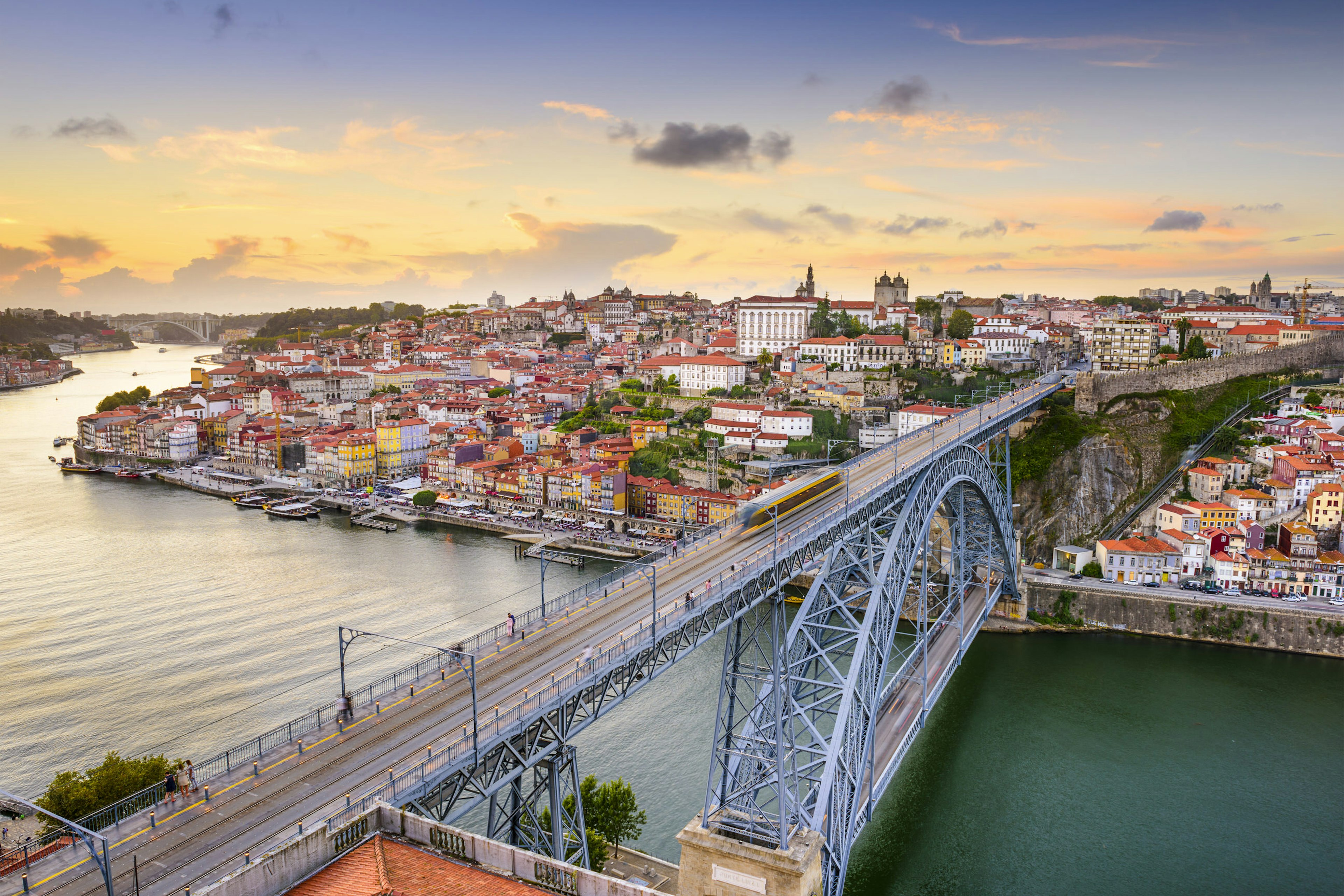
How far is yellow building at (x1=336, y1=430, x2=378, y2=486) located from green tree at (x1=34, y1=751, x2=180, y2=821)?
3357 cm

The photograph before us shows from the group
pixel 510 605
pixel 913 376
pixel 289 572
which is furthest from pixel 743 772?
pixel 913 376

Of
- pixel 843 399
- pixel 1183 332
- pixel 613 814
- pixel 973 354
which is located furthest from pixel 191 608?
pixel 1183 332

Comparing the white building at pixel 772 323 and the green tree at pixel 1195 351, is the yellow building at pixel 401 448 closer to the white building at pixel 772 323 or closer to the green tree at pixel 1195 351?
the white building at pixel 772 323

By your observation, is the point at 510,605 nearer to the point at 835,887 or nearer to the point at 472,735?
the point at 835,887

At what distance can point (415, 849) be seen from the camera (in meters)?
5.98

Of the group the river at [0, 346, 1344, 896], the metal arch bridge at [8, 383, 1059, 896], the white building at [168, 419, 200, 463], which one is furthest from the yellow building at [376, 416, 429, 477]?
the metal arch bridge at [8, 383, 1059, 896]

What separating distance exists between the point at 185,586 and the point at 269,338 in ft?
318

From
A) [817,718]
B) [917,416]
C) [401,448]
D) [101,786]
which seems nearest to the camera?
[101,786]

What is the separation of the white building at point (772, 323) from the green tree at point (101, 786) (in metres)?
47.2

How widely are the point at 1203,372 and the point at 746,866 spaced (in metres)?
34.9

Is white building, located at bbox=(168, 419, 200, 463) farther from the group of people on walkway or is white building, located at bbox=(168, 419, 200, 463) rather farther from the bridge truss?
the group of people on walkway

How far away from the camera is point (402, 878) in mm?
5512

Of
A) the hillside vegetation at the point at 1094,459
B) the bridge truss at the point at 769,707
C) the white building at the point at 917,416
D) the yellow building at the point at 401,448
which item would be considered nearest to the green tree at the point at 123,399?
the yellow building at the point at 401,448

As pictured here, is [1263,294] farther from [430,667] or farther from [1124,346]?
[430,667]
